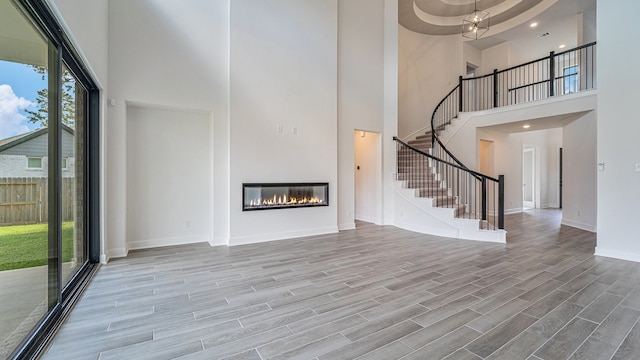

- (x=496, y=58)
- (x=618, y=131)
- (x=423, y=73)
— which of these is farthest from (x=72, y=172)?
(x=496, y=58)

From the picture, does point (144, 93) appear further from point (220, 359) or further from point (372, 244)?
point (372, 244)

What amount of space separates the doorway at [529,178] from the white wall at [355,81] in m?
7.31

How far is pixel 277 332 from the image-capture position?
6.82 feet

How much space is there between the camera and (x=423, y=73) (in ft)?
28.3

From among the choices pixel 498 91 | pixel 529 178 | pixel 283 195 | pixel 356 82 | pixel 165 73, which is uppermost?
pixel 498 91

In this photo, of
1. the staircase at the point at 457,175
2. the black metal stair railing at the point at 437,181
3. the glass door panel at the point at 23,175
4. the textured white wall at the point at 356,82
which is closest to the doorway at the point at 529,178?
the staircase at the point at 457,175

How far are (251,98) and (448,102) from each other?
21.4ft

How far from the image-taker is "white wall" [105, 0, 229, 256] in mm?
3984

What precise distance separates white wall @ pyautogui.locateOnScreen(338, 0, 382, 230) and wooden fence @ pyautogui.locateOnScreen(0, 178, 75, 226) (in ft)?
15.3

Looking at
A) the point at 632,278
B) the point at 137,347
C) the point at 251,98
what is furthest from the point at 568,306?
the point at 251,98

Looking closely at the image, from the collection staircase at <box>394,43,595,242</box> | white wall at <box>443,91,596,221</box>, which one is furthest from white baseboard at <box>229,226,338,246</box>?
white wall at <box>443,91,596,221</box>

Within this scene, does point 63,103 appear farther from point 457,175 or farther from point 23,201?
point 457,175

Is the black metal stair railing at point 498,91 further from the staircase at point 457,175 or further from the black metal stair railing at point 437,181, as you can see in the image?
the black metal stair railing at point 437,181

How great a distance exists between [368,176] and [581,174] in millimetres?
4775
